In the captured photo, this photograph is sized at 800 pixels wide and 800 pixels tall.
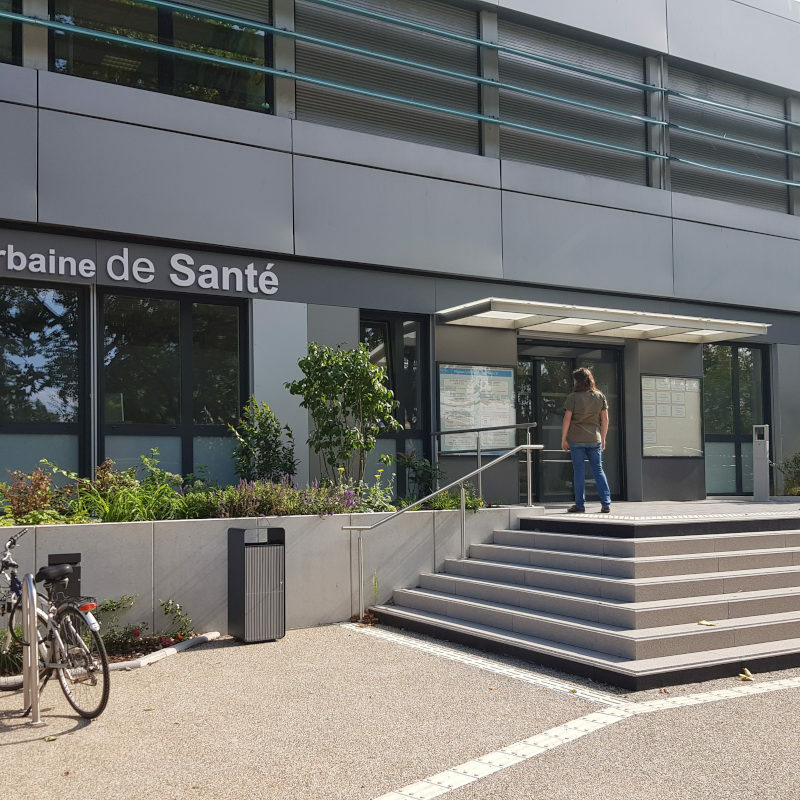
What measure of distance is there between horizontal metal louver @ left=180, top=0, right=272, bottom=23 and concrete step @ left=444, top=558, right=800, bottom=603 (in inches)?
319

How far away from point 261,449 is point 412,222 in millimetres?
4047

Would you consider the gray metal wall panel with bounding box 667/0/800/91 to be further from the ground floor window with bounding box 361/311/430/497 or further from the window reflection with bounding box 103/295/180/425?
the window reflection with bounding box 103/295/180/425

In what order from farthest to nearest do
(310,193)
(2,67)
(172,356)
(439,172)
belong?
1. (439,172)
2. (310,193)
3. (172,356)
4. (2,67)

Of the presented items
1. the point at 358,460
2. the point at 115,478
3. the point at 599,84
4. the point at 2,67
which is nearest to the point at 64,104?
the point at 2,67

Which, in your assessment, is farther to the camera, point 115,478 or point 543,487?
point 543,487

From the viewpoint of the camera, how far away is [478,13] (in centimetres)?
1438

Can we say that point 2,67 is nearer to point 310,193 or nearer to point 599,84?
point 310,193

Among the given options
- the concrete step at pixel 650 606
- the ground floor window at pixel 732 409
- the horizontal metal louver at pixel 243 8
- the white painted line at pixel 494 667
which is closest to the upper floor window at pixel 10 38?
the horizontal metal louver at pixel 243 8

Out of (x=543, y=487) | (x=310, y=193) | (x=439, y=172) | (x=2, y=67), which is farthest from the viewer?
(x=543, y=487)

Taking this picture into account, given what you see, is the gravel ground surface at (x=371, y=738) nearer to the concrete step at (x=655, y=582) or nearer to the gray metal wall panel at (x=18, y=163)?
the concrete step at (x=655, y=582)

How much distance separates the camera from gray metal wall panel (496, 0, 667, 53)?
48.4 ft

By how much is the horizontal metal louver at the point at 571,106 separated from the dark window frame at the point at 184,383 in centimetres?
542

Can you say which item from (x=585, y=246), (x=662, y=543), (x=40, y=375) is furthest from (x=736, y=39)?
(x=40, y=375)

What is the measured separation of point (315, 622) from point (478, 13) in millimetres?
9700
